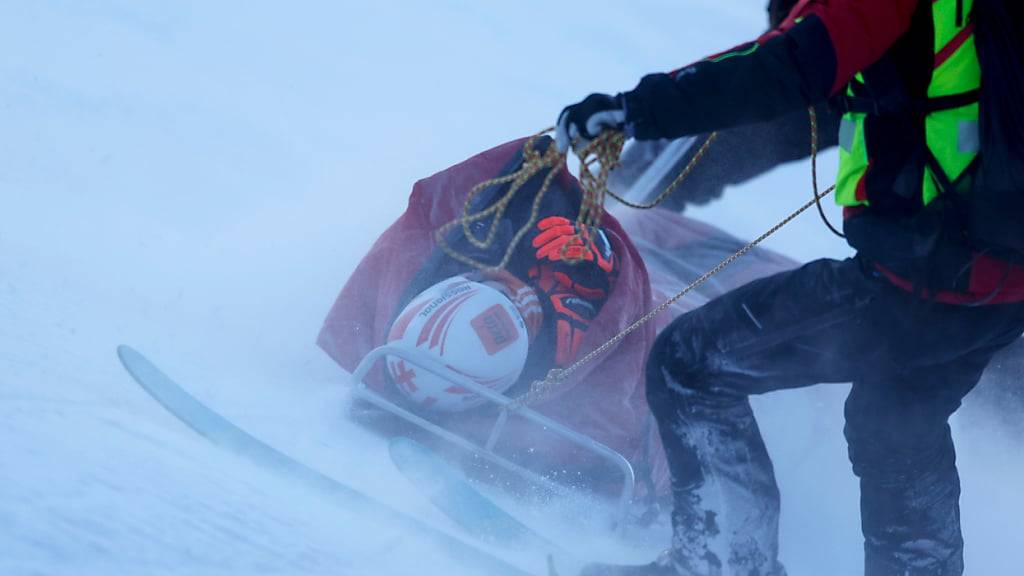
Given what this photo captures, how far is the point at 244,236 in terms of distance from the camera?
3090 mm

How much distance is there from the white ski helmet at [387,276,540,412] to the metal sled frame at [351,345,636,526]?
44 mm

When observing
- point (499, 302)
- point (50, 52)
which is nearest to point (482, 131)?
point (50, 52)

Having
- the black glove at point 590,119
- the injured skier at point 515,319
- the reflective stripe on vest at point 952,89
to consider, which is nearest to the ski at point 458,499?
the injured skier at point 515,319

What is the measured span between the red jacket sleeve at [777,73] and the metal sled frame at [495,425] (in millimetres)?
898

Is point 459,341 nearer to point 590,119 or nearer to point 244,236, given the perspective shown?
point 590,119

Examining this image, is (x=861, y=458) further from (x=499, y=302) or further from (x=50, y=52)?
(x=50, y=52)

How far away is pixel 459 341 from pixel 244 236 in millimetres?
1254

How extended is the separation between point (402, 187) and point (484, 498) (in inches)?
74.7

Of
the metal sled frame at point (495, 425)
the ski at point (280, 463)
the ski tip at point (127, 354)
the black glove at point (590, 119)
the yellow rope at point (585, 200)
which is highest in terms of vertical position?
the yellow rope at point (585, 200)

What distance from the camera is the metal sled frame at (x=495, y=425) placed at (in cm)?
207

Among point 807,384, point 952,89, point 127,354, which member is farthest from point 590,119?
point 127,354

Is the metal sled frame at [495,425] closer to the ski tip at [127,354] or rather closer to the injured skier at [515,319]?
the injured skier at [515,319]

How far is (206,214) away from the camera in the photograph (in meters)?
3.13

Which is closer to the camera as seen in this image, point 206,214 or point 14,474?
point 14,474
